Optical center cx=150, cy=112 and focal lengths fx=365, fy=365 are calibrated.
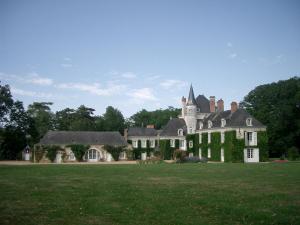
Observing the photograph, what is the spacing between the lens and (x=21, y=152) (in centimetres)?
6319

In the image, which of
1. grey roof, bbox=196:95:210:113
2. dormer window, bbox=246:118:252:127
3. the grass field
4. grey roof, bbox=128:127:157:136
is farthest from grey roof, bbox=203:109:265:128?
the grass field

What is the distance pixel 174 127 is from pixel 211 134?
9024 mm

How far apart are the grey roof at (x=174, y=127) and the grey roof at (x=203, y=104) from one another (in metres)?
3.77

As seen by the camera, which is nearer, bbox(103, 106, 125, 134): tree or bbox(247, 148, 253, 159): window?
bbox(247, 148, 253, 159): window

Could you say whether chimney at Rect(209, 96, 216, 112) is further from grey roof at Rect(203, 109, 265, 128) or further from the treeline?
the treeline

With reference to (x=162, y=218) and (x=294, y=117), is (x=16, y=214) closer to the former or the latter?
(x=162, y=218)

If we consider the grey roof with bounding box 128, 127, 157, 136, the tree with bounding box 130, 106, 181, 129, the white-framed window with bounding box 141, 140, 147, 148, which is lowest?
the white-framed window with bounding box 141, 140, 147, 148

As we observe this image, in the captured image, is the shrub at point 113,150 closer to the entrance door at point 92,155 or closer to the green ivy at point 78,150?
the entrance door at point 92,155

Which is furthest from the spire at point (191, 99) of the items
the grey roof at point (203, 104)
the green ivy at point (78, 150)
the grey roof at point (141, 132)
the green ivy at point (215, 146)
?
the green ivy at point (78, 150)

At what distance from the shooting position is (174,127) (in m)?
58.9

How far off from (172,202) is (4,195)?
6082 millimetres

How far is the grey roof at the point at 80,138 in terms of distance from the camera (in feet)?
175

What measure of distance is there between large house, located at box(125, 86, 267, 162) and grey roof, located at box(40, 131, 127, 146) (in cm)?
485

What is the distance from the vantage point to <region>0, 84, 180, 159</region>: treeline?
60.1 meters
